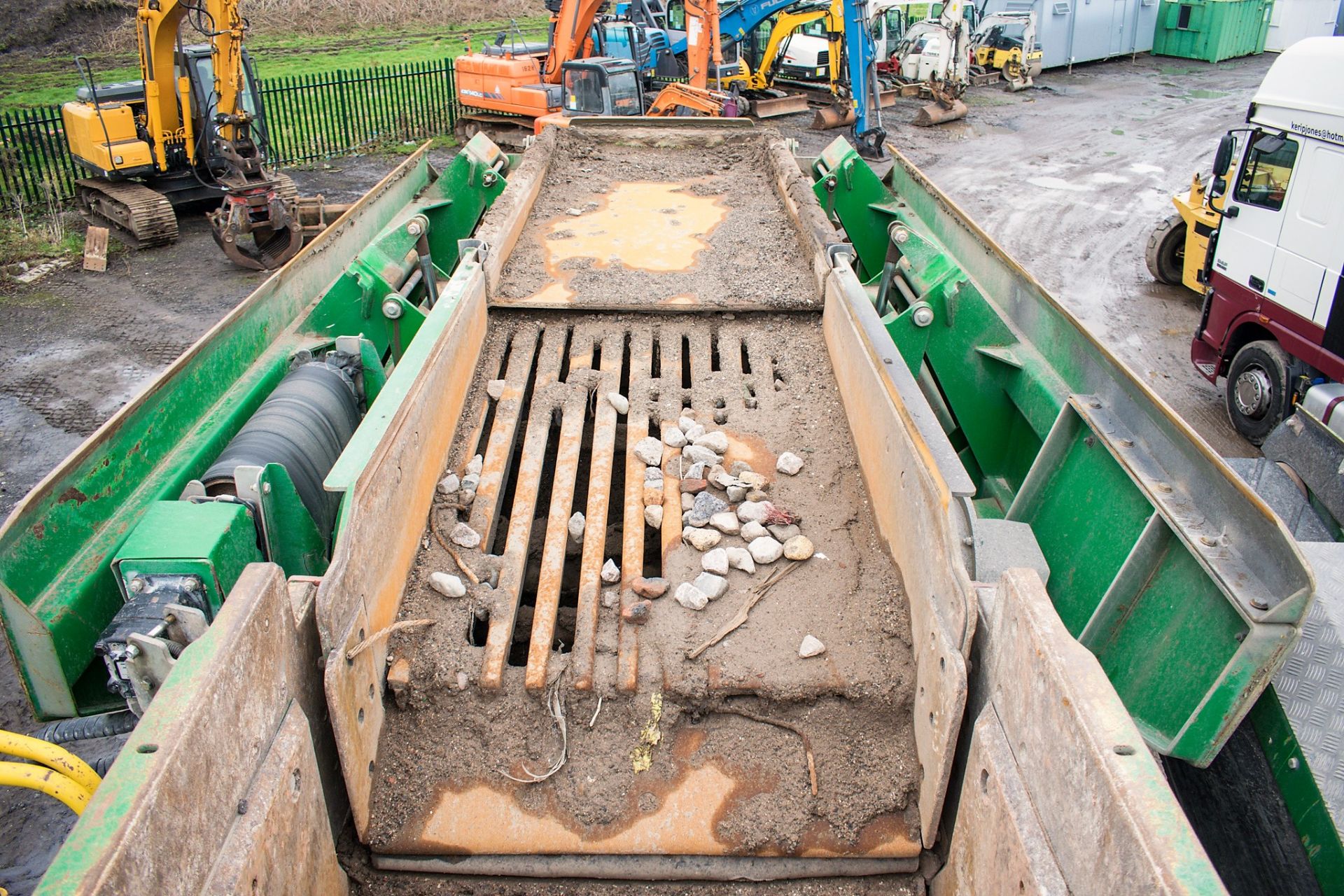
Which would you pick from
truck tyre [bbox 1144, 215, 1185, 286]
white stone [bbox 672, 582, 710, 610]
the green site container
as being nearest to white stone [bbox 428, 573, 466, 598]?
white stone [bbox 672, 582, 710, 610]

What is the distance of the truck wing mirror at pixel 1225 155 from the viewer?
7.73m

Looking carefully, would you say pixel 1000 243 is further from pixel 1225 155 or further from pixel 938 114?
pixel 938 114

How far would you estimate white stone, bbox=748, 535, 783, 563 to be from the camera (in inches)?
130

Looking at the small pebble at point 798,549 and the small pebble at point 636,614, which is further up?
the small pebble at point 798,549

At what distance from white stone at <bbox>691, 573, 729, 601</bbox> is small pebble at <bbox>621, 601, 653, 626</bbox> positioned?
20 cm

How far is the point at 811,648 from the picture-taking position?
9.45 ft

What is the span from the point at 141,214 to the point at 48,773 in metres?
10.9

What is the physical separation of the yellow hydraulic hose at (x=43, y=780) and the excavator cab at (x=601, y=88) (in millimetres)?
12319

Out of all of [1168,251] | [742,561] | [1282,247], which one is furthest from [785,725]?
[1168,251]

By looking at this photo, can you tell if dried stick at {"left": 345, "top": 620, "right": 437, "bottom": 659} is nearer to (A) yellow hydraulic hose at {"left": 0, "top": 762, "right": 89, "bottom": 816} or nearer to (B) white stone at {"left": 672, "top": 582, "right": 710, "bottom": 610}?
(A) yellow hydraulic hose at {"left": 0, "top": 762, "right": 89, "bottom": 816}

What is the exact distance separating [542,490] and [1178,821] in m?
3.08

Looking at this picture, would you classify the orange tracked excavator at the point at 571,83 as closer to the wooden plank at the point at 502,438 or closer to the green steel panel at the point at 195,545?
the wooden plank at the point at 502,438

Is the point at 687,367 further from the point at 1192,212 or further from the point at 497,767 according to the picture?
the point at 1192,212

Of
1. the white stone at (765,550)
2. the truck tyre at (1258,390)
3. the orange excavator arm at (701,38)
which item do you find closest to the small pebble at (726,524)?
the white stone at (765,550)
